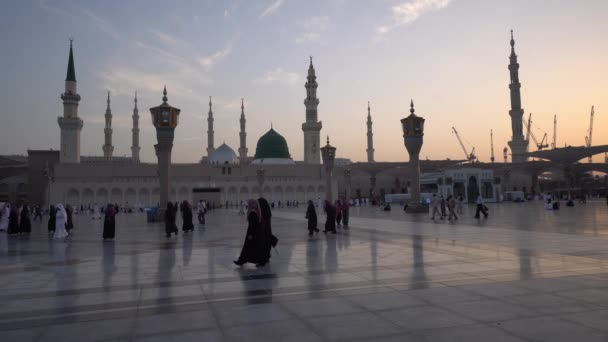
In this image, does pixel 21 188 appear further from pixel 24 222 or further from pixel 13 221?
pixel 13 221

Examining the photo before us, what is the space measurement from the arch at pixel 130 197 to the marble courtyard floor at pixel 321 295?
1826 inches

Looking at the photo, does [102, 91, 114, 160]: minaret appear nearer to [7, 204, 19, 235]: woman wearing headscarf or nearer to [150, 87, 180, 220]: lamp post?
[150, 87, 180, 220]: lamp post

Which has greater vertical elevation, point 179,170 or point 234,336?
point 179,170

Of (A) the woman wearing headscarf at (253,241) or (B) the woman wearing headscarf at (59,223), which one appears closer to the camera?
(A) the woman wearing headscarf at (253,241)

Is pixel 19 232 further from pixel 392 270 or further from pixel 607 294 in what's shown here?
pixel 607 294

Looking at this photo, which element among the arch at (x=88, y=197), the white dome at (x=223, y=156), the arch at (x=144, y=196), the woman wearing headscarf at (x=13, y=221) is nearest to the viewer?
the woman wearing headscarf at (x=13, y=221)

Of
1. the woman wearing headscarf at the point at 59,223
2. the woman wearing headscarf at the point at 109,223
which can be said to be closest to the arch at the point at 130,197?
the woman wearing headscarf at the point at 59,223

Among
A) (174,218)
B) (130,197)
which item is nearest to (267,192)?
(130,197)

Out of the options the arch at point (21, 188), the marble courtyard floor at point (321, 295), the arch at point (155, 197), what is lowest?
the marble courtyard floor at point (321, 295)

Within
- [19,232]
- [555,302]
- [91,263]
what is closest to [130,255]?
[91,263]

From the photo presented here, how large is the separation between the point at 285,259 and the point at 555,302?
14.7 ft

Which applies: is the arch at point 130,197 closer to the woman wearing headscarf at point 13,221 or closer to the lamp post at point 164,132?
the lamp post at point 164,132

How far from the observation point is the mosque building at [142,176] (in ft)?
172

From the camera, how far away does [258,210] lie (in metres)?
7.25
